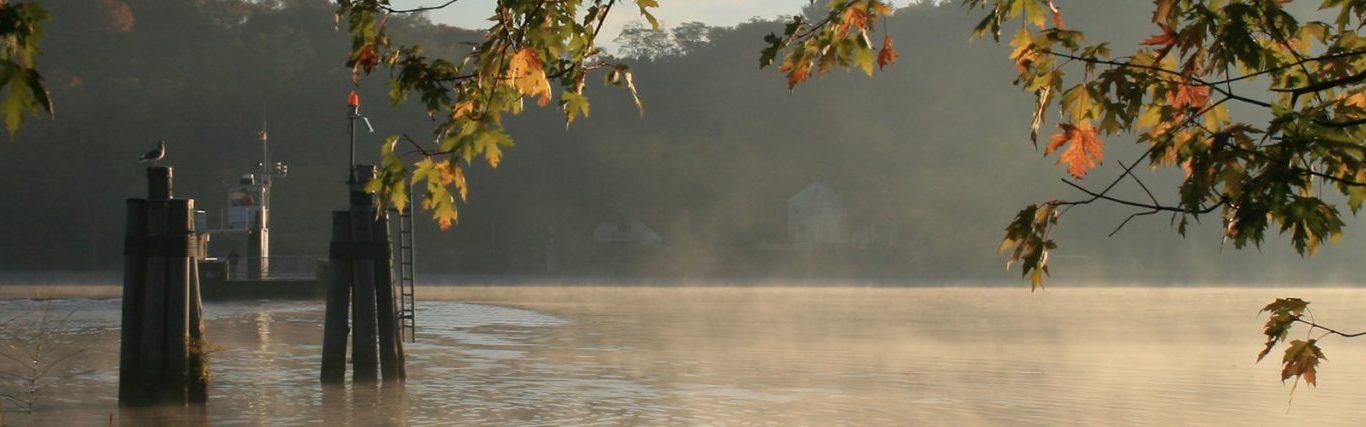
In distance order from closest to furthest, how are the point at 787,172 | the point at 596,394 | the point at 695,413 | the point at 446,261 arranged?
the point at 695,413
the point at 596,394
the point at 446,261
the point at 787,172

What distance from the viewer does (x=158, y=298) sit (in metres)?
14.9

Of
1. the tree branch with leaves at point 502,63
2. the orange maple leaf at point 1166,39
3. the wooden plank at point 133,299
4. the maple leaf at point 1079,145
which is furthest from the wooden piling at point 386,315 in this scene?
the orange maple leaf at point 1166,39

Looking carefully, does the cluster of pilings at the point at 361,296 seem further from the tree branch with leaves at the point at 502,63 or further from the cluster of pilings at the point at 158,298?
the tree branch with leaves at the point at 502,63

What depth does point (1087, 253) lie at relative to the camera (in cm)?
8925

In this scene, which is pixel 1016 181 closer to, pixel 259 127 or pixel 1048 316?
pixel 259 127

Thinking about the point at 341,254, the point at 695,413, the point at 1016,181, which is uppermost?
the point at 1016,181

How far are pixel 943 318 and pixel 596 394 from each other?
23.1m

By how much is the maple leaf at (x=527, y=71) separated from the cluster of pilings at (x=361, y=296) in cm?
1077

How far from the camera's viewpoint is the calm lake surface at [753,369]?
18750 mm

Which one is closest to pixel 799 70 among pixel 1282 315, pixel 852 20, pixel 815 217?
pixel 852 20

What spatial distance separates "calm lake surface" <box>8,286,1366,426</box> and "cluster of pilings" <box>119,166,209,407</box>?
1.12m

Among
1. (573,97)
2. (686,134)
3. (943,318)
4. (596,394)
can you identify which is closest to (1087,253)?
(686,134)

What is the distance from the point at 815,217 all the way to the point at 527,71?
80475 millimetres

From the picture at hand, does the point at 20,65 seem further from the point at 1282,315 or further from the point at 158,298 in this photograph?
the point at 158,298
